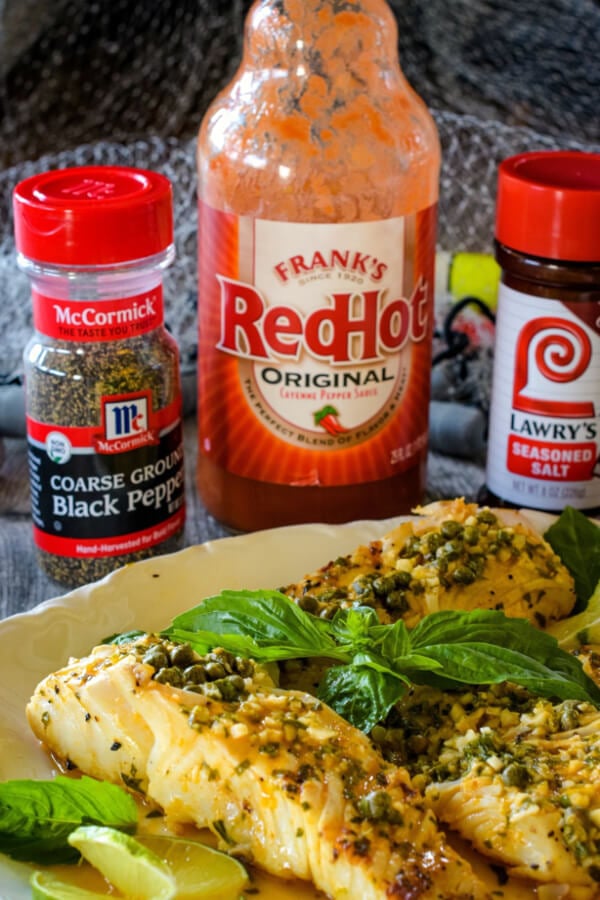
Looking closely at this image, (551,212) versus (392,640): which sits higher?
(551,212)

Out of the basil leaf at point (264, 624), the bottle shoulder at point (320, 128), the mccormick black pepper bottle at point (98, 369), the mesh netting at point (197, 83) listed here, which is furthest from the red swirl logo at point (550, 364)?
the mesh netting at point (197, 83)

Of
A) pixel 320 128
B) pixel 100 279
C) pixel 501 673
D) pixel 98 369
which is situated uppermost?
pixel 320 128

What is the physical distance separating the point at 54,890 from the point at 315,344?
0.88 meters

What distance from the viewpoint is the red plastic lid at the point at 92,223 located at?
158 centimetres

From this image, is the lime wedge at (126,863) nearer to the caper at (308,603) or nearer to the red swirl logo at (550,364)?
the caper at (308,603)

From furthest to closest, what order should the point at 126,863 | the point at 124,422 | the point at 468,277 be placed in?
the point at 468,277, the point at 124,422, the point at 126,863

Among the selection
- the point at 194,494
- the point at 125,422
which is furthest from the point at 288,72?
the point at 194,494

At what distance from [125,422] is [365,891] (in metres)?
0.80

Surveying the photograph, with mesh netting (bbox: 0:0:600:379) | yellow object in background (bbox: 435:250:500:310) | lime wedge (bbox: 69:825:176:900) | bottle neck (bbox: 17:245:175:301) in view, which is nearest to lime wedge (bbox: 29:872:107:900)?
lime wedge (bbox: 69:825:176:900)

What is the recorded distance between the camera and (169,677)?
1.20 meters

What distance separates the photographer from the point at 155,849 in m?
1.13

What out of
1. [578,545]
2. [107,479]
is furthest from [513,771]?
[107,479]

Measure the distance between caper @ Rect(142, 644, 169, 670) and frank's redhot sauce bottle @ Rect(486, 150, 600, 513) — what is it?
30.5 inches

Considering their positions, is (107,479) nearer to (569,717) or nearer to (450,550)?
(450,550)
